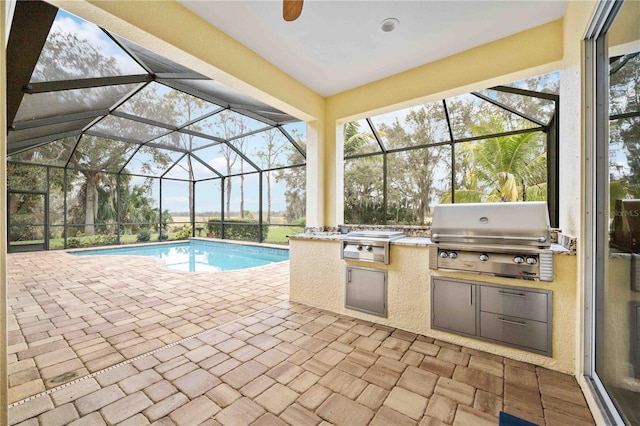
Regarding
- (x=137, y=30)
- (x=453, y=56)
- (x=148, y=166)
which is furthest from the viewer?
(x=148, y=166)

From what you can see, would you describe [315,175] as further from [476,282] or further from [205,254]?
[205,254]

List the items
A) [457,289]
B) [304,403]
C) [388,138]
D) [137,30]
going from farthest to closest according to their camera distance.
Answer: [388,138] → [457,289] → [137,30] → [304,403]

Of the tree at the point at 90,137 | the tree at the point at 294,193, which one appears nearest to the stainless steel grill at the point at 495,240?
the tree at the point at 90,137

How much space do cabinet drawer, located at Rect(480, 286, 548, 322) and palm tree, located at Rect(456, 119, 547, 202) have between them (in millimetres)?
3060

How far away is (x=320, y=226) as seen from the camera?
161 inches

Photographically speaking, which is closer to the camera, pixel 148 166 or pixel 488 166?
pixel 488 166

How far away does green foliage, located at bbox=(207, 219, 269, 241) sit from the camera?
9602mm

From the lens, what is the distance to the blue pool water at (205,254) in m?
7.08

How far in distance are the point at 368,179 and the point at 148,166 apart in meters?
8.35

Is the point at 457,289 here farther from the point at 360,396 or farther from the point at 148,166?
the point at 148,166

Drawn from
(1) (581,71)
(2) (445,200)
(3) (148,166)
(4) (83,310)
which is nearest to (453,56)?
(1) (581,71)

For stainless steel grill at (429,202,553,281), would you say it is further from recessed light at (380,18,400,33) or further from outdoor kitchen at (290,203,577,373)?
recessed light at (380,18,400,33)

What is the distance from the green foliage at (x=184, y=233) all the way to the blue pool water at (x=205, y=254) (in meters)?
0.57

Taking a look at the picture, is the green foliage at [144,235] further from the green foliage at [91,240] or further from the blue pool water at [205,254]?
the green foliage at [91,240]
